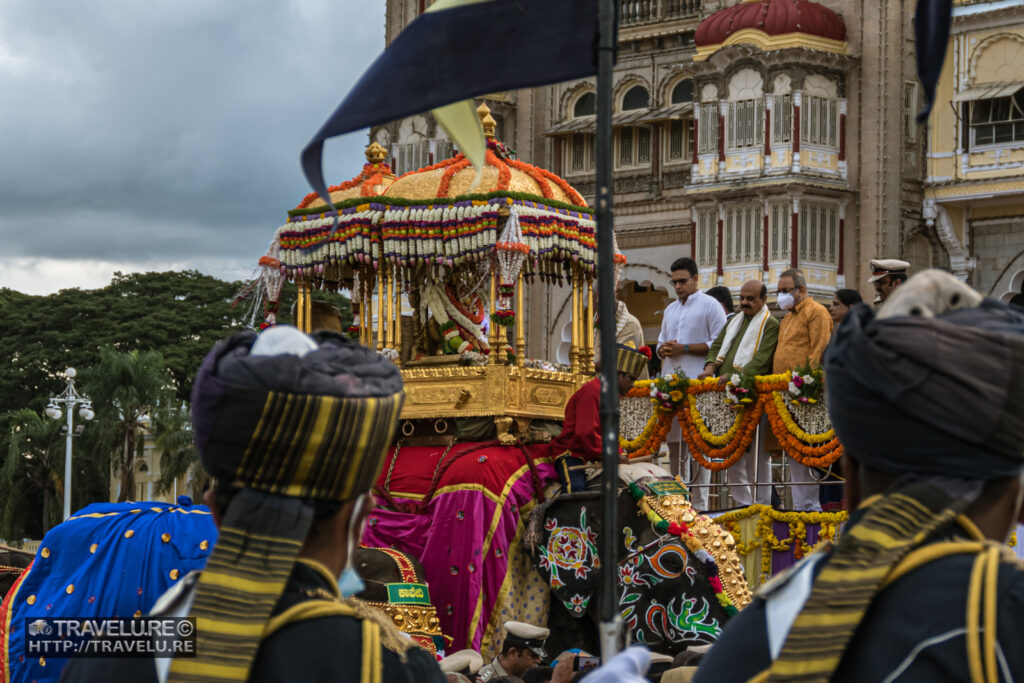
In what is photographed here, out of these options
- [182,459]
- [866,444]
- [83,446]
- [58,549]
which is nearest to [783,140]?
[182,459]

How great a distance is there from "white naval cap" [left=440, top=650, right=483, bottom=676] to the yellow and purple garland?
4.59 feet

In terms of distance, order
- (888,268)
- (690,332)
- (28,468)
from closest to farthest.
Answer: (888,268) < (690,332) < (28,468)

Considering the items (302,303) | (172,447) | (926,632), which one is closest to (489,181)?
(302,303)

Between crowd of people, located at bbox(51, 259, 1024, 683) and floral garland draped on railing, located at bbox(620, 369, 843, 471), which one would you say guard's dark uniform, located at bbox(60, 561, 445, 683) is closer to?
crowd of people, located at bbox(51, 259, 1024, 683)

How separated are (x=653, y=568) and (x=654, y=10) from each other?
25.2m

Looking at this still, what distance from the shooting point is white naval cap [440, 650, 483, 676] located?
8875 mm

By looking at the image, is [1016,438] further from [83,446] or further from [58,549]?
[83,446]

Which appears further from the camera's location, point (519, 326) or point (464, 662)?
point (519, 326)

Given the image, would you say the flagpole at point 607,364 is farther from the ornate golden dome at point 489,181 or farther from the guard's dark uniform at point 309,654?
the ornate golden dome at point 489,181

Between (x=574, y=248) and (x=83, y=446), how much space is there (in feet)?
94.9

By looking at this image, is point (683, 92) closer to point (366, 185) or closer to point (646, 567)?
point (366, 185)

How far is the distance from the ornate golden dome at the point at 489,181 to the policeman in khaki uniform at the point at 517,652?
315cm

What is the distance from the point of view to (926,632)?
2.47 metres

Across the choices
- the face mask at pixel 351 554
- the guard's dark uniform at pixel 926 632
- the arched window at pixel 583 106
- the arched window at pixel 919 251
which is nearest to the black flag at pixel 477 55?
the face mask at pixel 351 554
